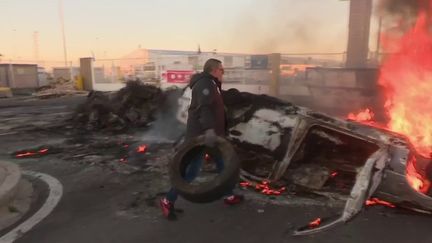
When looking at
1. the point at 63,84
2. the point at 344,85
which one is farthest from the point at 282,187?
the point at 63,84

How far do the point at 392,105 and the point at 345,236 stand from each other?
15.9 ft

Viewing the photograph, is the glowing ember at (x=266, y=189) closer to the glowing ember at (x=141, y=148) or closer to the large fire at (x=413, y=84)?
the large fire at (x=413, y=84)

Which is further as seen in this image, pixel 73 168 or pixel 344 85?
pixel 344 85

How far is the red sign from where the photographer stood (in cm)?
2003

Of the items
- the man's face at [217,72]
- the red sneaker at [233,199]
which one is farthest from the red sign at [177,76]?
the man's face at [217,72]

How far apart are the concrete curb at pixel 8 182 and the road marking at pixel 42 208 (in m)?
0.39

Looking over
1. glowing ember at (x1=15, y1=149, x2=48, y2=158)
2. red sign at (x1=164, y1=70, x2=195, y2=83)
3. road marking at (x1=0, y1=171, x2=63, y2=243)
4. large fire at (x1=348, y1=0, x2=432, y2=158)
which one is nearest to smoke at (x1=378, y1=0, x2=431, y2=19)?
large fire at (x1=348, y1=0, x2=432, y2=158)

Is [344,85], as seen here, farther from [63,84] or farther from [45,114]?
[63,84]

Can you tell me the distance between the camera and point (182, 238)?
3.97 meters

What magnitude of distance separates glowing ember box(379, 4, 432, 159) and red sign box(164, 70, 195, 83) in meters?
10.5

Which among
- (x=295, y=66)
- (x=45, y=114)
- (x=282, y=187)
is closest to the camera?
(x=282, y=187)

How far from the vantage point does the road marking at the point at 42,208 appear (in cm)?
409

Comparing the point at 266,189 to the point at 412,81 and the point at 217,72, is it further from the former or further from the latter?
the point at 412,81

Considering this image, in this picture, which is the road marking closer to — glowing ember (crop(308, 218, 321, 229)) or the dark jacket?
the dark jacket
